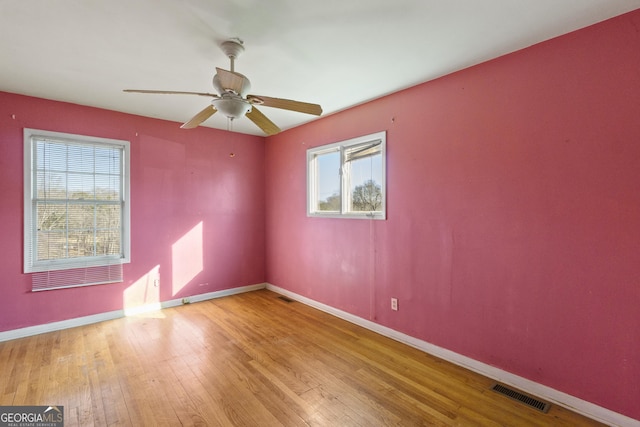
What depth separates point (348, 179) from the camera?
12.4 feet

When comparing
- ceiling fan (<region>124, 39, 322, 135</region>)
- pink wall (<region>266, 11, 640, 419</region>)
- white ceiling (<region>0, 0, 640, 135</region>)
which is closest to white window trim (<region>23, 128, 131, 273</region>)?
white ceiling (<region>0, 0, 640, 135</region>)

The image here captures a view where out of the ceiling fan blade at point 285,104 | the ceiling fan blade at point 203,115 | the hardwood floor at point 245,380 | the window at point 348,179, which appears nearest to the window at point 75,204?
the hardwood floor at point 245,380

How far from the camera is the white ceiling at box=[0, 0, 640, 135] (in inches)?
71.7

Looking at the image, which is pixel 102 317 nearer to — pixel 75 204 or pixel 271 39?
pixel 75 204

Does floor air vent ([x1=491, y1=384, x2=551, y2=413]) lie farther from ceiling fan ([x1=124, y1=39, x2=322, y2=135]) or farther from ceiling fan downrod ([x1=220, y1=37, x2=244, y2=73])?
ceiling fan downrod ([x1=220, y1=37, x2=244, y2=73])

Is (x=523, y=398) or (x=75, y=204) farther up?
(x=75, y=204)

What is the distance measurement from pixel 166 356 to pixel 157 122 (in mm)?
2951

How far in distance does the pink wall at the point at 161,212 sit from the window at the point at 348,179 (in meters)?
1.29

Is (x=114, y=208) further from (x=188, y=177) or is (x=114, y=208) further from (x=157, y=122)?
(x=157, y=122)

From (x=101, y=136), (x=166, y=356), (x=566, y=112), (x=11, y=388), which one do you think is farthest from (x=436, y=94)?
(x=11, y=388)

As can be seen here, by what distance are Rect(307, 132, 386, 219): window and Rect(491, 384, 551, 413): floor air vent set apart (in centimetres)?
178

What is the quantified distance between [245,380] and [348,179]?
245cm

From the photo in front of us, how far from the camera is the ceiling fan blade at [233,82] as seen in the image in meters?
1.90

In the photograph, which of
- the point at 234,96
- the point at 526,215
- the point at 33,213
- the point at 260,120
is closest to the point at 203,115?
the point at 260,120
